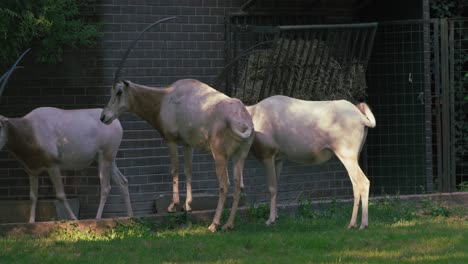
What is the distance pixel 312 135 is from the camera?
38.5ft

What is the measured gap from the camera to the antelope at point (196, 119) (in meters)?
11.3

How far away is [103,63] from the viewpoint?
13.9 m

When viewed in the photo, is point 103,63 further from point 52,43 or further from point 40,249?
point 40,249

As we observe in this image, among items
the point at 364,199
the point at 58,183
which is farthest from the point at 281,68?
the point at 58,183

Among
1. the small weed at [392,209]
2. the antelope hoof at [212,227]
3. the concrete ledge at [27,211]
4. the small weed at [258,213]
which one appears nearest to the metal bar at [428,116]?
the small weed at [392,209]

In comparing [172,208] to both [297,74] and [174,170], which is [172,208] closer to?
[174,170]

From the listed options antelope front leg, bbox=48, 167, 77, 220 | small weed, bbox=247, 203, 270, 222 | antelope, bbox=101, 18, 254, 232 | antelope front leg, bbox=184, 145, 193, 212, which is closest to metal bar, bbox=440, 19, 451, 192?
small weed, bbox=247, 203, 270, 222

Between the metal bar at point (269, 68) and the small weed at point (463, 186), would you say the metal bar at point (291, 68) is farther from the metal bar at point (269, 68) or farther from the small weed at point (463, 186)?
the small weed at point (463, 186)

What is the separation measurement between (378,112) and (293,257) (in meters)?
6.98

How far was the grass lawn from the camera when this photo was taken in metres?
9.51

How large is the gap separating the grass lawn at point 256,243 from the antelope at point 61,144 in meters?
1.23

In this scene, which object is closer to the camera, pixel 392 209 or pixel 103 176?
pixel 103 176

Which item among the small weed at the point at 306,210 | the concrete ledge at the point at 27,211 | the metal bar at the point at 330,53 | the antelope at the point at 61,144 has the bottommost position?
the concrete ledge at the point at 27,211

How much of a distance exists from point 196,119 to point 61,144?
1921 millimetres
